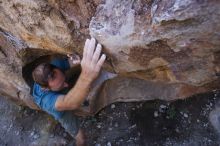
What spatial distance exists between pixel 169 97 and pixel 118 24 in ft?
3.33

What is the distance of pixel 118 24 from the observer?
6.33 feet

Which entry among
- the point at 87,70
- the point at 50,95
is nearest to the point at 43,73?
the point at 50,95

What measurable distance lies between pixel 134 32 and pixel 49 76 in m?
0.83

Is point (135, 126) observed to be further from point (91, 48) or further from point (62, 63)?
point (91, 48)

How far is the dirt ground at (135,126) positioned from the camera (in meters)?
2.82

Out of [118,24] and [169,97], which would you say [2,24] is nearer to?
[118,24]

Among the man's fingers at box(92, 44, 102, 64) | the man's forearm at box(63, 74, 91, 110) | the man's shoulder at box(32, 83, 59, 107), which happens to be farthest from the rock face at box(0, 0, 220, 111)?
the man's shoulder at box(32, 83, 59, 107)

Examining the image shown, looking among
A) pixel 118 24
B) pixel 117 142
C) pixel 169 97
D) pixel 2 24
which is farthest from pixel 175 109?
pixel 2 24

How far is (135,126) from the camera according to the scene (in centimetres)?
299

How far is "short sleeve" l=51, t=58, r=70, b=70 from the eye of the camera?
2805mm

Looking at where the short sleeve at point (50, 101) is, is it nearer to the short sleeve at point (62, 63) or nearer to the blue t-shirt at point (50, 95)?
the blue t-shirt at point (50, 95)

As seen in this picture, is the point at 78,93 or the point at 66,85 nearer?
the point at 78,93

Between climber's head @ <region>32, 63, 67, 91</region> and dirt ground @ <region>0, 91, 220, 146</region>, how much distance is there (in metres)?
0.65

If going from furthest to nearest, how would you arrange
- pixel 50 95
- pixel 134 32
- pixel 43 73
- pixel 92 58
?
pixel 50 95, pixel 43 73, pixel 92 58, pixel 134 32
